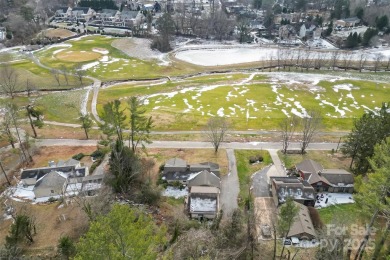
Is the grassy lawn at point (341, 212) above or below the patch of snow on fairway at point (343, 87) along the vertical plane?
below

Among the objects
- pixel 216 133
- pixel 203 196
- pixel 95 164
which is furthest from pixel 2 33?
pixel 203 196

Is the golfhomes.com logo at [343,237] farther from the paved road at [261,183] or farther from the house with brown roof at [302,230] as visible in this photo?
the paved road at [261,183]

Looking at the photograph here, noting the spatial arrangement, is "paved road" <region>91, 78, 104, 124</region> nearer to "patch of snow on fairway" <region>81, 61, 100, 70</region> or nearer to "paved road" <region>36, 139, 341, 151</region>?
"paved road" <region>36, 139, 341, 151</region>

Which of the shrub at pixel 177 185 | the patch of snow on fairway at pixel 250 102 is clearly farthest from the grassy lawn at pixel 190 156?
the patch of snow on fairway at pixel 250 102

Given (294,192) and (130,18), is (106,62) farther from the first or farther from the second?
(294,192)

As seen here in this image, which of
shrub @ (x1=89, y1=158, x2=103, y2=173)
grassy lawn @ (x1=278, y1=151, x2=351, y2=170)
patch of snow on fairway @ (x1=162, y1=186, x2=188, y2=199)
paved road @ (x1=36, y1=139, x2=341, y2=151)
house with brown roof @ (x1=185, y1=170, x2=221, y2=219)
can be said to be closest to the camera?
house with brown roof @ (x1=185, y1=170, x2=221, y2=219)

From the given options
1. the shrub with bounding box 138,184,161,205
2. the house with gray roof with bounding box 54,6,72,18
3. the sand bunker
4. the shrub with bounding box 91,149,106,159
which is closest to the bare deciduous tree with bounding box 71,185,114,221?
the shrub with bounding box 138,184,161,205

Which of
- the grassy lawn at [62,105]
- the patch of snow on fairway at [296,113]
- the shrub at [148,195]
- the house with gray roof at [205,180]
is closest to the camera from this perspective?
the shrub at [148,195]
